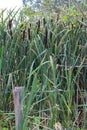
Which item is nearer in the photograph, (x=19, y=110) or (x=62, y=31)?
(x=19, y=110)

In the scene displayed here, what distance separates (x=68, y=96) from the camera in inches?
117

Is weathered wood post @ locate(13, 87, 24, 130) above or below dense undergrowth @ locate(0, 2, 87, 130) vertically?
below

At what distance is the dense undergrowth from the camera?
298cm

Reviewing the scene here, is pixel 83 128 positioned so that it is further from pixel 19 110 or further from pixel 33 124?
pixel 19 110

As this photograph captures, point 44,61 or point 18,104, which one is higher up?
point 44,61

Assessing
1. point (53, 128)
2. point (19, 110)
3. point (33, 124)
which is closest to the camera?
point (19, 110)

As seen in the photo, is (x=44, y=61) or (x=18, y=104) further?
(x=44, y=61)

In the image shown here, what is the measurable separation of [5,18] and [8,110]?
0.93 meters

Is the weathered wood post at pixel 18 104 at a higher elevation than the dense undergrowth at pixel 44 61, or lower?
lower

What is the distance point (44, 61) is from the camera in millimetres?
3281

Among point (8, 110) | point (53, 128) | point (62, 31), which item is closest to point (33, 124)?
point (53, 128)

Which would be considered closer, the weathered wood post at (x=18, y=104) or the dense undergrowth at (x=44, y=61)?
the weathered wood post at (x=18, y=104)

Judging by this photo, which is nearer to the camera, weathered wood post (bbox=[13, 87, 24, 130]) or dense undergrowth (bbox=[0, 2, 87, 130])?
weathered wood post (bbox=[13, 87, 24, 130])

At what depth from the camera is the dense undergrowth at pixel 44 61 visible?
298 cm
